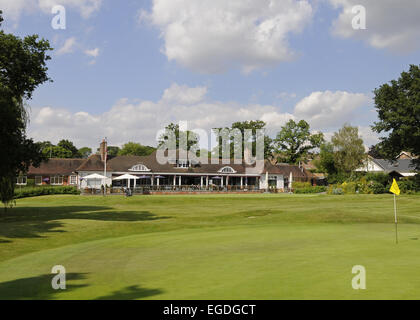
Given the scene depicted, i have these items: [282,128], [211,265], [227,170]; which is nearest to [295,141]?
[282,128]

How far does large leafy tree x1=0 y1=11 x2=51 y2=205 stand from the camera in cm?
2314

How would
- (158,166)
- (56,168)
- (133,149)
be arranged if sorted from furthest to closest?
(133,149) → (56,168) → (158,166)

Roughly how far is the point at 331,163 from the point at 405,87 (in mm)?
24525

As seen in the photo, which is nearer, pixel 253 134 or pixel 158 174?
pixel 158 174

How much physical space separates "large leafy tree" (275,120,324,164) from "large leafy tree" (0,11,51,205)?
2881 inches

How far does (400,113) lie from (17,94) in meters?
46.5

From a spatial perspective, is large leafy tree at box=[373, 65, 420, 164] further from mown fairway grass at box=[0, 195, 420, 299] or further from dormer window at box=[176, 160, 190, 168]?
mown fairway grass at box=[0, 195, 420, 299]

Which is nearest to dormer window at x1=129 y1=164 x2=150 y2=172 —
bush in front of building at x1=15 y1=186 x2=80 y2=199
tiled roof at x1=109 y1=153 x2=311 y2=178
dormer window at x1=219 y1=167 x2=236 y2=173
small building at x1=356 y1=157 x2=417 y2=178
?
tiled roof at x1=109 y1=153 x2=311 y2=178

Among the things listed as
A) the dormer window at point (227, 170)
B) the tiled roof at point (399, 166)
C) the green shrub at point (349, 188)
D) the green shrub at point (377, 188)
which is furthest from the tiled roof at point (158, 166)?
the tiled roof at point (399, 166)

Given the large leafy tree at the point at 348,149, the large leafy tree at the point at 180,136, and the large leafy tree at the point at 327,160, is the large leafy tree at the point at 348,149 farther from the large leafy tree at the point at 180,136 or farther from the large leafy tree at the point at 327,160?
the large leafy tree at the point at 180,136

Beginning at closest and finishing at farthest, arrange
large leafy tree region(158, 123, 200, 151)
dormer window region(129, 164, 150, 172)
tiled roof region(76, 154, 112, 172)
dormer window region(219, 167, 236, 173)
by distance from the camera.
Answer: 1. tiled roof region(76, 154, 112, 172)
2. dormer window region(129, 164, 150, 172)
3. dormer window region(219, 167, 236, 173)
4. large leafy tree region(158, 123, 200, 151)

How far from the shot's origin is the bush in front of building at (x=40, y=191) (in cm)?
5150

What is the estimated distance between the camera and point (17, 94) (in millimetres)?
27109

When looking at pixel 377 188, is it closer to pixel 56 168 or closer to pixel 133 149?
pixel 56 168
